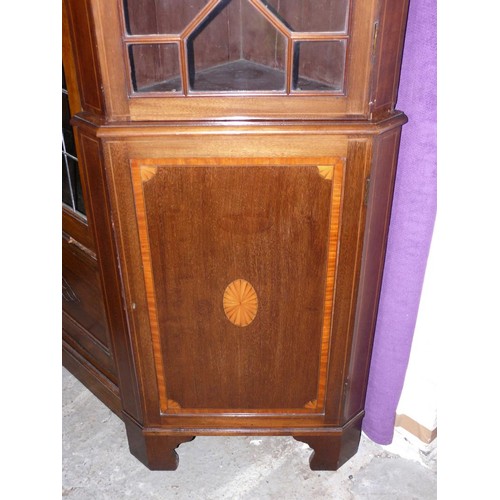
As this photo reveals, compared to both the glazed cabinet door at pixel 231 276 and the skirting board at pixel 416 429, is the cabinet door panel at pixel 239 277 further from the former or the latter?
the skirting board at pixel 416 429

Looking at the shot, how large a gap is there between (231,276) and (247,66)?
1.93 feet

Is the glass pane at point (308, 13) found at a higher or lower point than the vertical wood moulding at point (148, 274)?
higher

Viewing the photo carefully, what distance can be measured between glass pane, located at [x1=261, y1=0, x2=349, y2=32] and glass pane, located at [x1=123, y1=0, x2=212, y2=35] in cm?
24

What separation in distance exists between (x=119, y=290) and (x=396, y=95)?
0.93 m

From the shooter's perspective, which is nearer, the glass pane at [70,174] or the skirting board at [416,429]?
the glass pane at [70,174]

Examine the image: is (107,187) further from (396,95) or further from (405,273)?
(405,273)

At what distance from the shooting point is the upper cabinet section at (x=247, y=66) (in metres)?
1.21

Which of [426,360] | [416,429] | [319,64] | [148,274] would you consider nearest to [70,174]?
[148,274]

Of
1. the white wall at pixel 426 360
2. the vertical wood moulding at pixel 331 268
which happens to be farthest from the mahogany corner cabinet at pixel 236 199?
the white wall at pixel 426 360

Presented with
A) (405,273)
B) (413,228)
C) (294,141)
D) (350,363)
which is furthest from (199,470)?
(294,141)

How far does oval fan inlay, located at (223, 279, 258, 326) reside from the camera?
1542 mm

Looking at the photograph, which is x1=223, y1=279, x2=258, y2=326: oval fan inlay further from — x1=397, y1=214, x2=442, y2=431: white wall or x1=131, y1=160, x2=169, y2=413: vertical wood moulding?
x1=397, y1=214, x2=442, y2=431: white wall

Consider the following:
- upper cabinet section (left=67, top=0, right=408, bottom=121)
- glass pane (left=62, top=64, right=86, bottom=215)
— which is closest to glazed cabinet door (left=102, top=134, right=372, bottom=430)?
upper cabinet section (left=67, top=0, right=408, bottom=121)

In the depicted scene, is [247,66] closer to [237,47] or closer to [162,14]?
[237,47]
